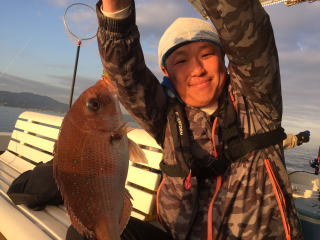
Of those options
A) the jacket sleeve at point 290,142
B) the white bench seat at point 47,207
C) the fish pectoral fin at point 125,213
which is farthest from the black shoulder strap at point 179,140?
the jacket sleeve at point 290,142

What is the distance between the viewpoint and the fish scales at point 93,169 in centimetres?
146

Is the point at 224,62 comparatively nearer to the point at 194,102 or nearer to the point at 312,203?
the point at 194,102

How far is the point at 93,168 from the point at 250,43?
114 cm

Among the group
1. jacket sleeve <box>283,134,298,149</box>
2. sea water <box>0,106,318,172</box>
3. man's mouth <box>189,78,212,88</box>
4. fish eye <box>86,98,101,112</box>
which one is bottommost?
sea water <box>0,106,318,172</box>

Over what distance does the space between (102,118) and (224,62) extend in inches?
56.2

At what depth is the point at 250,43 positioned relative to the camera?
1.68 m

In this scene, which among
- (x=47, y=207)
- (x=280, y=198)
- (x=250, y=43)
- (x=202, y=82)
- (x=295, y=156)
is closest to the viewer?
(x=250, y=43)

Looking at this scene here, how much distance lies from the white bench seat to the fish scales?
5.08 ft

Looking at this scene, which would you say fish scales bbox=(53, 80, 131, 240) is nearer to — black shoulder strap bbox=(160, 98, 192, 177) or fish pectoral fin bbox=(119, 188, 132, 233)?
fish pectoral fin bbox=(119, 188, 132, 233)

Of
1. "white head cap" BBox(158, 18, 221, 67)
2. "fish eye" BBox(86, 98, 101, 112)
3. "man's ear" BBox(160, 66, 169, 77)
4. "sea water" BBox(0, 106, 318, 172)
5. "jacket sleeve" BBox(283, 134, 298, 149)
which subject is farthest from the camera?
"sea water" BBox(0, 106, 318, 172)

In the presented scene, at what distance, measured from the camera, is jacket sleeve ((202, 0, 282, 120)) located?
1597 millimetres

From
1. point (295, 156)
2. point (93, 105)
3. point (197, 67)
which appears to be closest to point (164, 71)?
point (197, 67)

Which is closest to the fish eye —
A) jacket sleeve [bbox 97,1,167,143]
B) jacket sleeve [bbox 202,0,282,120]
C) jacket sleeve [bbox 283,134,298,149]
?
jacket sleeve [bbox 97,1,167,143]

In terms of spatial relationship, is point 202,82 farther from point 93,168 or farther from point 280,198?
point 93,168
